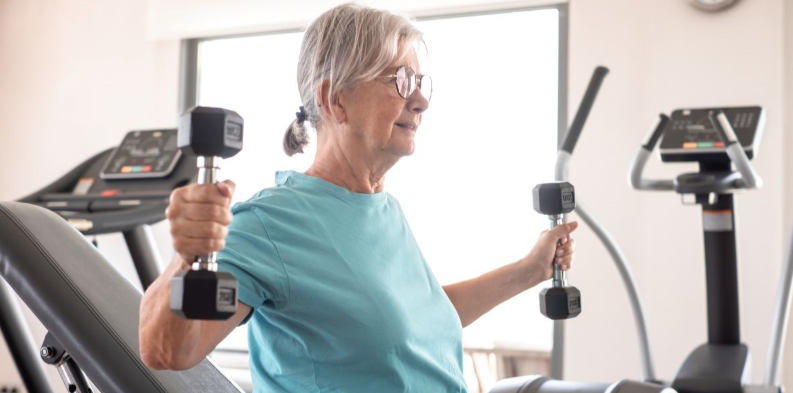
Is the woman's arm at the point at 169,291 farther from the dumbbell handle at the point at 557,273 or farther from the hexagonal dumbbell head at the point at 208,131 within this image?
the dumbbell handle at the point at 557,273

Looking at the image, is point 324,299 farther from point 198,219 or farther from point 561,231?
point 561,231

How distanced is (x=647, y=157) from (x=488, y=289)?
1436 millimetres

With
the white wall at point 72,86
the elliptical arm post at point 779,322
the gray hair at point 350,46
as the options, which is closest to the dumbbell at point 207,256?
the gray hair at point 350,46

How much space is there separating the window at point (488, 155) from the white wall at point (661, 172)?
0.29m

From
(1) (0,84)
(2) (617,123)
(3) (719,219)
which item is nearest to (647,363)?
(3) (719,219)

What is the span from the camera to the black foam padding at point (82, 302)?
133 cm

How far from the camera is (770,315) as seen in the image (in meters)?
3.52

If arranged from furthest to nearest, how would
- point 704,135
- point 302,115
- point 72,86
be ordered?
point 72,86 < point 704,135 < point 302,115

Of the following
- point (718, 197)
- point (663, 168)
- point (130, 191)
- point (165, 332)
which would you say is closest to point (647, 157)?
point (718, 197)

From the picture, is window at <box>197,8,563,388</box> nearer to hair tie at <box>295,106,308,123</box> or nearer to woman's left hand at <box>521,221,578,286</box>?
woman's left hand at <box>521,221,578,286</box>

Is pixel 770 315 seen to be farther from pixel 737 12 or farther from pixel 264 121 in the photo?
pixel 264 121

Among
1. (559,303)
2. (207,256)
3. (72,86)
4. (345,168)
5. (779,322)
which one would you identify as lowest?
(779,322)

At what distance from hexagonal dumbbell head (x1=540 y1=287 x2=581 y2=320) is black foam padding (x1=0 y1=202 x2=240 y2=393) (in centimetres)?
61

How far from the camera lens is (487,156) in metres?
4.30
